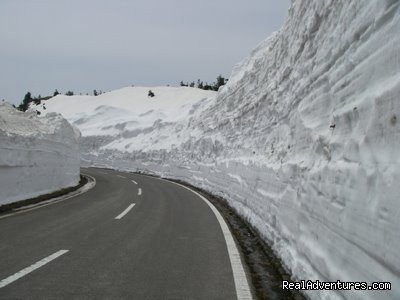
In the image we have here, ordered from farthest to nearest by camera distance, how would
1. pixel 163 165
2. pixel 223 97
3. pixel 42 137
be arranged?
pixel 163 165, pixel 223 97, pixel 42 137

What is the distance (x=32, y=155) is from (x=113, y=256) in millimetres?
9452

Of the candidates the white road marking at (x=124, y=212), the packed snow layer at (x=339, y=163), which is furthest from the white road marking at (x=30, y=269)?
the white road marking at (x=124, y=212)

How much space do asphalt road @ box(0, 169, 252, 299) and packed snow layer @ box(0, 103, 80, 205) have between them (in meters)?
1.91

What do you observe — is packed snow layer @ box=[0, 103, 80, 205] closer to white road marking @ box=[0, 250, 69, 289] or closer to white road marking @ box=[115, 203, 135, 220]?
white road marking @ box=[115, 203, 135, 220]

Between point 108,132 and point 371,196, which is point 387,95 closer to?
point 371,196

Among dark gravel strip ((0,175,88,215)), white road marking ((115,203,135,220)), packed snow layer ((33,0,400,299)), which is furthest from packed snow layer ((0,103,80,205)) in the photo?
packed snow layer ((33,0,400,299))

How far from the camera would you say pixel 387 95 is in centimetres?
342

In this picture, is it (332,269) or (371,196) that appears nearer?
(371,196)

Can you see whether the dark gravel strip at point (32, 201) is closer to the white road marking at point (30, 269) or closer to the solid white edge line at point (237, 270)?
the white road marking at point (30, 269)

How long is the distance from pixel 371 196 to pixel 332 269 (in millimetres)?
1067

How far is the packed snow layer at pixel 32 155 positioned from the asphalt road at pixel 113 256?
6.25ft

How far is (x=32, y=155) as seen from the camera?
14.7 m

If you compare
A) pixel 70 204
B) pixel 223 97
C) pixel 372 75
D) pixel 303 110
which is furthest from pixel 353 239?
pixel 223 97

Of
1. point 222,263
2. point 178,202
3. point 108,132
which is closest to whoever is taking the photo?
point 222,263
